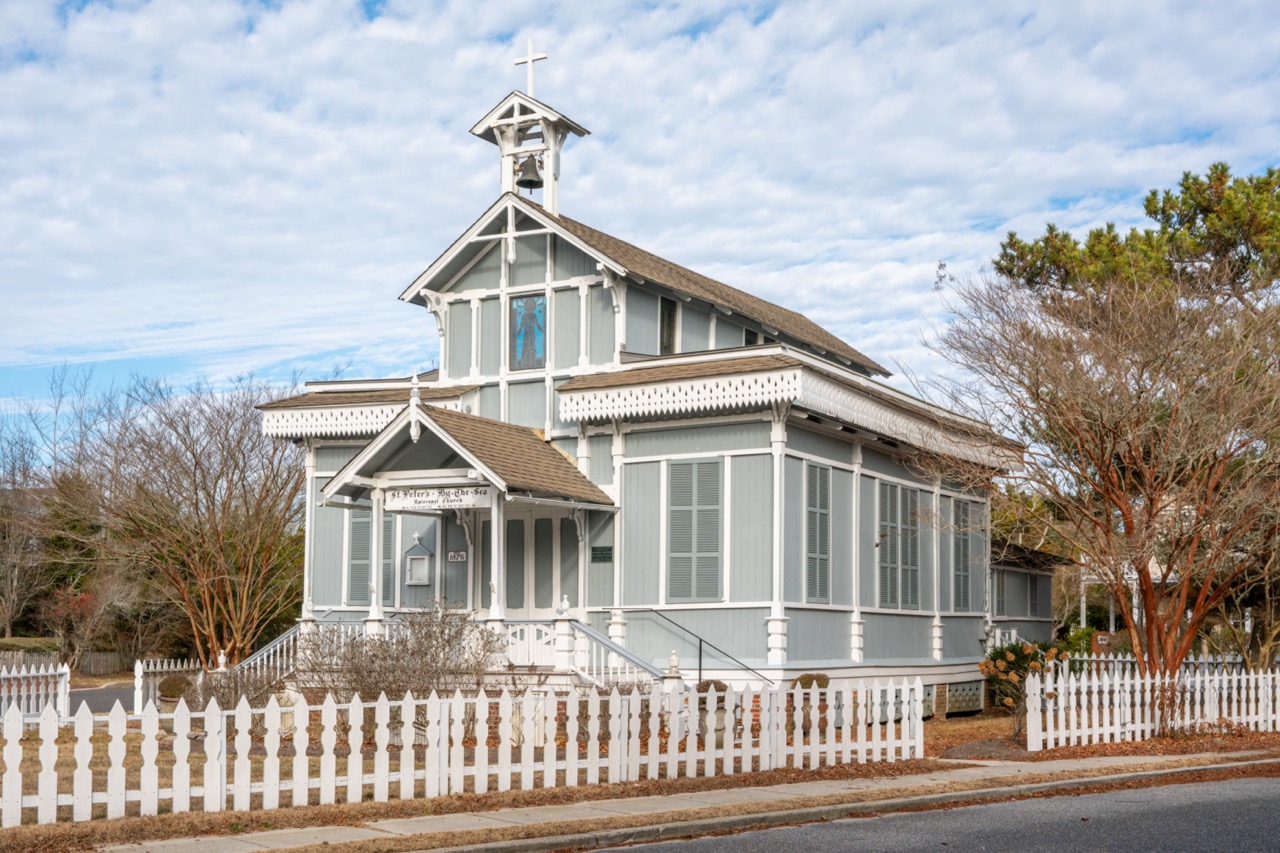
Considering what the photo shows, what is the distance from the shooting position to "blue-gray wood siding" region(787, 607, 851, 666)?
2158 cm

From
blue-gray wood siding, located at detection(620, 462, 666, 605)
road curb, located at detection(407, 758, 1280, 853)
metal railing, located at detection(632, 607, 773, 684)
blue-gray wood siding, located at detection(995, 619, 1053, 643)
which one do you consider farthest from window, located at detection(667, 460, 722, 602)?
blue-gray wood siding, located at detection(995, 619, 1053, 643)

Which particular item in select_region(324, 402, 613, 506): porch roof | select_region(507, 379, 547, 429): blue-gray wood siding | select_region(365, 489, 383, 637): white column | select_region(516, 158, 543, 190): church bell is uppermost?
select_region(516, 158, 543, 190): church bell

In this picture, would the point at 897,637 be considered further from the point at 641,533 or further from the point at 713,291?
the point at 713,291

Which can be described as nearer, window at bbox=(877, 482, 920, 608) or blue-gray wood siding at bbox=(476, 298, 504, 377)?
window at bbox=(877, 482, 920, 608)

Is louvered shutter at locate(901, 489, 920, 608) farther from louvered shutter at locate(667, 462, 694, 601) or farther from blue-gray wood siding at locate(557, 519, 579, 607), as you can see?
blue-gray wood siding at locate(557, 519, 579, 607)

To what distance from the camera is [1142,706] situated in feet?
65.0

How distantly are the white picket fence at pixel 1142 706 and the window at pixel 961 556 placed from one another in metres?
6.45

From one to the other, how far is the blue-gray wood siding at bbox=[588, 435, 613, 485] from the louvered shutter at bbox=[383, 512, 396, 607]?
4189 mm

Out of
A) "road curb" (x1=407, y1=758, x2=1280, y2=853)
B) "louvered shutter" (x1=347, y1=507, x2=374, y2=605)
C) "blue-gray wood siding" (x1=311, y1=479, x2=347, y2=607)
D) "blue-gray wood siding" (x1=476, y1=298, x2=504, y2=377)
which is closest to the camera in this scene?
"road curb" (x1=407, y1=758, x2=1280, y2=853)

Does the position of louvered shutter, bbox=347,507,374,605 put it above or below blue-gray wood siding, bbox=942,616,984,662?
above

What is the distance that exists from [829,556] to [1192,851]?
12.7 metres

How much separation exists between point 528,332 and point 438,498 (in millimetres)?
4747

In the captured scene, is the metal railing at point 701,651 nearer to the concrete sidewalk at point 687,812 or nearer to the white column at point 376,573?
the white column at point 376,573

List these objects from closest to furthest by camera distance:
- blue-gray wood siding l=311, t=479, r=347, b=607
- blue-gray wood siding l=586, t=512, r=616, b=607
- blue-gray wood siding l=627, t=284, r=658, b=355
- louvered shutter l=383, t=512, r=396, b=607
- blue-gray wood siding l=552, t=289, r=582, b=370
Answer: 1. blue-gray wood siding l=586, t=512, r=616, b=607
2. blue-gray wood siding l=627, t=284, r=658, b=355
3. blue-gray wood siding l=552, t=289, r=582, b=370
4. louvered shutter l=383, t=512, r=396, b=607
5. blue-gray wood siding l=311, t=479, r=347, b=607
